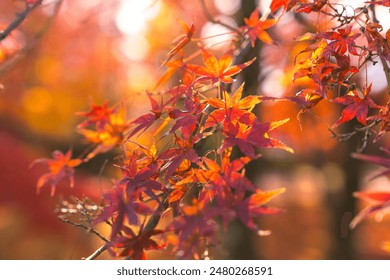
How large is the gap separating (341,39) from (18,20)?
3.02 feet

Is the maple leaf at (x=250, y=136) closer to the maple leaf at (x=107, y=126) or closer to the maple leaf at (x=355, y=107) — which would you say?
the maple leaf at (x=355, y=107)

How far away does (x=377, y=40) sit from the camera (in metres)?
1.12

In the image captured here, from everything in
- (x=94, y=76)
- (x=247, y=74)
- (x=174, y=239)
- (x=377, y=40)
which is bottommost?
(x=174, y=239)

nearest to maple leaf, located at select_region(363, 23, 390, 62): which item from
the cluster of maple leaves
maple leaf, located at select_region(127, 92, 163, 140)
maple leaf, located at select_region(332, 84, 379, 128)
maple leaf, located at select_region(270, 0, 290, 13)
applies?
the cluster of maple leaves

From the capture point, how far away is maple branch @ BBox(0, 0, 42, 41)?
1416 millimetres

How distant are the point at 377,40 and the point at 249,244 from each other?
11.4 feet

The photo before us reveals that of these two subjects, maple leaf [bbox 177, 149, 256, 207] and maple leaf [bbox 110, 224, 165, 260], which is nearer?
maple leaf [bbox 177, 149, 256, 207]

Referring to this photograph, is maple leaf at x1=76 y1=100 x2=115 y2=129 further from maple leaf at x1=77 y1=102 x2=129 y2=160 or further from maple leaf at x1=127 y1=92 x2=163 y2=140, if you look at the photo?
maple leaf at x1=127 y1=92 x2=163 y2=140

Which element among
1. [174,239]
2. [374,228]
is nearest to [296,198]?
[374,228]

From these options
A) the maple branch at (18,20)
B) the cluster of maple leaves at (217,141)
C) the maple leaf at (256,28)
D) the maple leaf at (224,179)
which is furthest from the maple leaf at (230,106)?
the maple branch at (18,20)

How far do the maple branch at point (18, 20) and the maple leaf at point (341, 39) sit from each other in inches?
34.0

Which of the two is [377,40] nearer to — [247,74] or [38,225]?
[247,74]

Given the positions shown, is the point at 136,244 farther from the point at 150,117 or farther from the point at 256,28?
the point at 256,28

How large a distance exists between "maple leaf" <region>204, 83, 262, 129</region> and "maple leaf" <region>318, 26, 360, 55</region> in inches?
8.6
